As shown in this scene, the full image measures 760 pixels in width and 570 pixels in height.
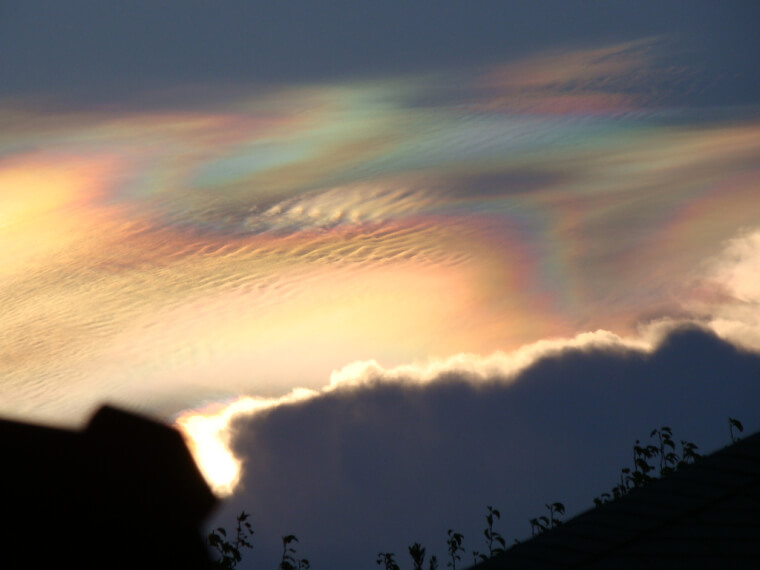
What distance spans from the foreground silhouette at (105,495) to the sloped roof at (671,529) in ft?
79.0

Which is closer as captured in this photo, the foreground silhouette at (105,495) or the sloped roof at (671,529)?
the sloped roof at (671,529)

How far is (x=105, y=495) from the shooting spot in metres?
43.8

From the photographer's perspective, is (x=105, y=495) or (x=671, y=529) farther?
(x=105, y=495)

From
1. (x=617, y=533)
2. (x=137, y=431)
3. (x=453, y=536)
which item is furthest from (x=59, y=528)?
(x=617, y=533)

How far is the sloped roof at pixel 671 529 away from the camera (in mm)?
17406

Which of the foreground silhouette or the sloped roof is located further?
the foreground silhouette

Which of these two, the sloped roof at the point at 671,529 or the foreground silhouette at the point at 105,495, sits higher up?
the foreground silhouette at the point at 105,495

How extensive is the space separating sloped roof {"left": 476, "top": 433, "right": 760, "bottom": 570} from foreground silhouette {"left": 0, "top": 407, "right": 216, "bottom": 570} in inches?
948

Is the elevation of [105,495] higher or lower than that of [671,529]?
higher

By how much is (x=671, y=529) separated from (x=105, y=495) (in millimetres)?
32524

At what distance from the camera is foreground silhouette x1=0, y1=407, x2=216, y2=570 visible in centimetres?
3803

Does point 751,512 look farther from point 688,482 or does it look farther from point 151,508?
point 151,508

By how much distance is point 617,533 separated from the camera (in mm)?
19234

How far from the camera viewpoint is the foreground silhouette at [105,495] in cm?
3803
